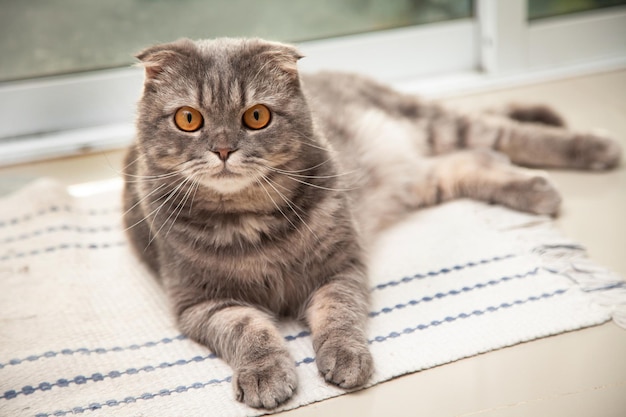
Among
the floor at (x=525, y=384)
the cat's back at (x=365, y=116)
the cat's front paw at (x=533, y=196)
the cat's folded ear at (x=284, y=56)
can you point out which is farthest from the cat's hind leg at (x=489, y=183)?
the cat's folded ear at (x=284, y=56)

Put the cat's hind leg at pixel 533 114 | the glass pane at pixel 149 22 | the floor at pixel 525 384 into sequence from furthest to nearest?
1. the glass pane at pixel 149 22
2. the cat's hind leg at pixel 533 114
3. the floor at pixel 525 384

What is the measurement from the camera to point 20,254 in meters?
2.31

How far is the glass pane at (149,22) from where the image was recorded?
3.10 meters

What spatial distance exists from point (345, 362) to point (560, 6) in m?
2.47

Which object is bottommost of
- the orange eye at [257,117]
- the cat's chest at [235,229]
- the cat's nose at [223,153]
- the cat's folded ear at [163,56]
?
the cat's chest at [235,229]

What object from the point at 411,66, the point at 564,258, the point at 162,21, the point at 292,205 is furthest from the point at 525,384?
the point at 162,21

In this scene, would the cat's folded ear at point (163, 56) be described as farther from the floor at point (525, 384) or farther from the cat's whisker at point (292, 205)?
the floor at point (525, 384)

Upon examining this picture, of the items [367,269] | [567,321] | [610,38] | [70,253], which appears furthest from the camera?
[610,38]

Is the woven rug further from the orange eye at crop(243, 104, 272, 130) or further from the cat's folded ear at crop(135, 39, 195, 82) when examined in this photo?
the cat's folded ear at crop(135, 39, 195, 82)

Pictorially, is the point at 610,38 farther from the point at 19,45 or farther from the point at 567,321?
the point at 19,45

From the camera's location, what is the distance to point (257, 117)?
172 cm

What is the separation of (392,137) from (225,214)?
0.92 meters

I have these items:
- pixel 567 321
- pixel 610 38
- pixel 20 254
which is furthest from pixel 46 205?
pixel 610 38

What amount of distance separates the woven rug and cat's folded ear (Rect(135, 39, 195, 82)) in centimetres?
70
